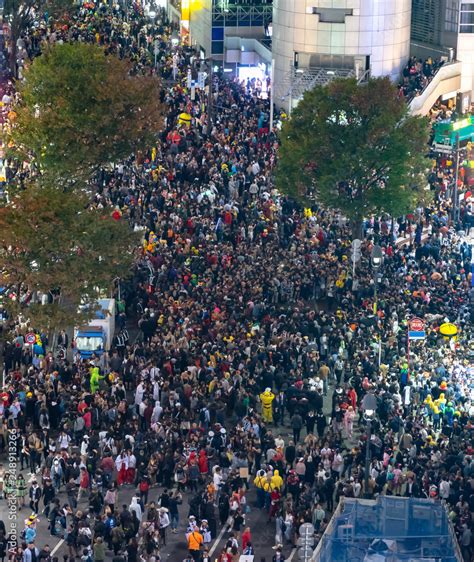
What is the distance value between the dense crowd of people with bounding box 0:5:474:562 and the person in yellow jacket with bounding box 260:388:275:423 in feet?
0.22

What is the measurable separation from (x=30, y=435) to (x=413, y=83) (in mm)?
50152

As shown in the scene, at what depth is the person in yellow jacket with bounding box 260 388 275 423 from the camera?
66250 millimetres

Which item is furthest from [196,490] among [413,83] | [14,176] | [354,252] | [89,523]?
[413,83]

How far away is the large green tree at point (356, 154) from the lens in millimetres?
83562

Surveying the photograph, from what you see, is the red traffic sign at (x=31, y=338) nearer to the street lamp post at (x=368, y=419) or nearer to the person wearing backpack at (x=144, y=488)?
the person wearing backpack at (x=144, y=488)

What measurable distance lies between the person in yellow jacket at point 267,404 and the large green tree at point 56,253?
24.6 feet

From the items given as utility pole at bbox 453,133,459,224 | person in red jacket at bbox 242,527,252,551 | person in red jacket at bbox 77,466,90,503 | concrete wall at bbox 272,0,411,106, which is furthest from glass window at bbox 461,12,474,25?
person in red jacket at bbox 242,527,252,551

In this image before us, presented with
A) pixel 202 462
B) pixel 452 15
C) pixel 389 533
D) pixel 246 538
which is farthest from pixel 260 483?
pixel 452 15

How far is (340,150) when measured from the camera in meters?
83.8

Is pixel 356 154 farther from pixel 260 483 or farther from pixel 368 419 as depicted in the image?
pixel 260 483

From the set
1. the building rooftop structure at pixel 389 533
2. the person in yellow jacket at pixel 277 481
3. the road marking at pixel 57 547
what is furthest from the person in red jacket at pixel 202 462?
the building rooftop structure at pixel 389 533

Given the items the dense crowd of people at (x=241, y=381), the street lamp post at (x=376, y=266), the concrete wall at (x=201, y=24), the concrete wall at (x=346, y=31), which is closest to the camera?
the dense crowd of people at (x=241, y=381)

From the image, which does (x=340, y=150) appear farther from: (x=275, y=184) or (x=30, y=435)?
(x=30, y=435)

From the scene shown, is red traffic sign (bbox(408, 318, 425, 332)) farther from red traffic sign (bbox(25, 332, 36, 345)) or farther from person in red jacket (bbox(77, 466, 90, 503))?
person in red jacket (bbox(77, 466, 90, 503))
